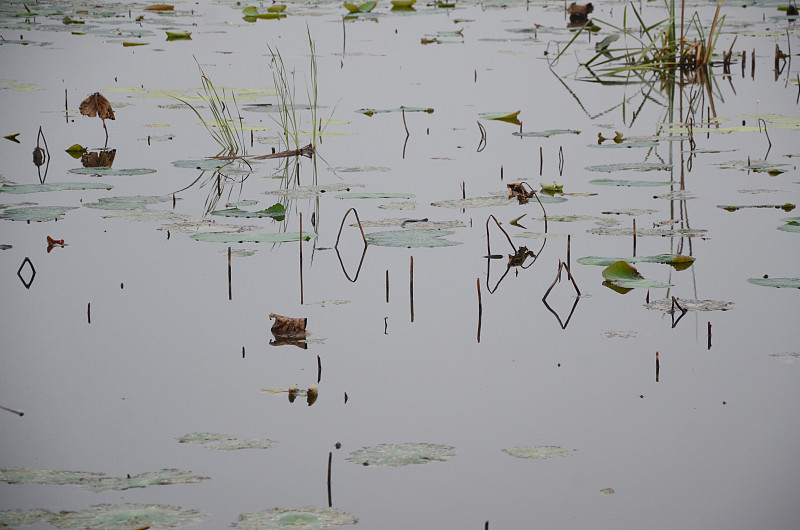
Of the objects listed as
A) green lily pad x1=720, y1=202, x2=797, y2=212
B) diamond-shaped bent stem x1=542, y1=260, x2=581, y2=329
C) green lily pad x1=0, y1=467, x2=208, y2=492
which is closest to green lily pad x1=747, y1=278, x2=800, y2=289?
diamond-shaped bent stem x1=542, y1=260, x2=581, y2=329

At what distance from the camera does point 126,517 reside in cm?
168

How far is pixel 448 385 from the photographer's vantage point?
2.20 meters

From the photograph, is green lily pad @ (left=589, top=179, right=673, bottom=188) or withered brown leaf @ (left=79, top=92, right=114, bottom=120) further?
withered brown leaf @ (left=79, top=92, right=114, bottom=120)

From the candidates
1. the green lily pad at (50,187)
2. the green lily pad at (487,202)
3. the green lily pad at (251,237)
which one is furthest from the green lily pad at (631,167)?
the green lily pad at (50,187)

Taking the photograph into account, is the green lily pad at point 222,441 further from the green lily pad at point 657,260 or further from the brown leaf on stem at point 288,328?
the green lily pad at point 657,260

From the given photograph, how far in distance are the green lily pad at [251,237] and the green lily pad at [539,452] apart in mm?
1323

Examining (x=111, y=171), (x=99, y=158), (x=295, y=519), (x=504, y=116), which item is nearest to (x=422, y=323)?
(x=295, y=519)

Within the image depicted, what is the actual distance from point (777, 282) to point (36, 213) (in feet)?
7.48

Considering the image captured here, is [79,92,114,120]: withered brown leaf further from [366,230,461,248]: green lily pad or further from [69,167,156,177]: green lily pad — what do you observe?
[366,230,461,248]: green lily pad

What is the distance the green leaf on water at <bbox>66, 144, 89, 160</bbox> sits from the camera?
4.48 meters

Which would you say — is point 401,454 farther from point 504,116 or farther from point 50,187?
point 504,116

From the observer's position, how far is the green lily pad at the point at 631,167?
13.3 ft

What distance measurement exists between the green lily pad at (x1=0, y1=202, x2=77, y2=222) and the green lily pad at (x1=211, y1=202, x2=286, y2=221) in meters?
0.51

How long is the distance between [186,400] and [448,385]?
1.72ft
